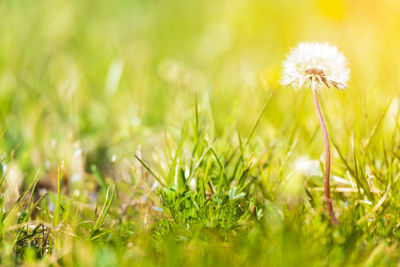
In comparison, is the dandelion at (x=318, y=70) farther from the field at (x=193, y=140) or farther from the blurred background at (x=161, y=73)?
the blurred background at (x=161, y=73)

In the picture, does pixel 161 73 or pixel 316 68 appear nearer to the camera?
pixel 316 68

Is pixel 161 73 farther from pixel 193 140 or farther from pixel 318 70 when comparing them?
pixel 318 70

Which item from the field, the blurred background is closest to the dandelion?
the field

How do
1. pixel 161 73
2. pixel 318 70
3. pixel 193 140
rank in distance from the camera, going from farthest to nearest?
pixel 161 73
pixel 193 140
pixel 318 70

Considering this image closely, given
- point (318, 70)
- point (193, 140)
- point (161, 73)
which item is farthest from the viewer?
point (161, 73)

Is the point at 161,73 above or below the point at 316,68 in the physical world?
below

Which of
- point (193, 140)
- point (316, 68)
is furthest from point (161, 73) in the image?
point (316, 68)

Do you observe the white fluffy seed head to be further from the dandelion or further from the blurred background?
the blurred background

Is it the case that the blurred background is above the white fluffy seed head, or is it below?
below

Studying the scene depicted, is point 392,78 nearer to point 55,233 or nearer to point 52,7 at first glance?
point 55,233
